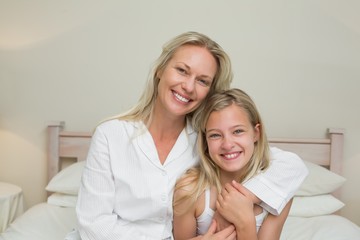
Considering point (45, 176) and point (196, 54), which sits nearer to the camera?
point (196, 54)

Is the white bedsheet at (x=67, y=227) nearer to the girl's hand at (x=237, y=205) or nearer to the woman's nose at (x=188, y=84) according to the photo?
the girl's hand at (x=237, y=205)

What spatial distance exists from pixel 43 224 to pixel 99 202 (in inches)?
27.8

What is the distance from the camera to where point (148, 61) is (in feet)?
7.66

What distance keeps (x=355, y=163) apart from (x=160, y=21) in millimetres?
1515

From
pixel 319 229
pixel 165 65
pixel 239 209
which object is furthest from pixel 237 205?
pixel 319 229

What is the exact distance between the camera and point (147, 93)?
4.37 feet

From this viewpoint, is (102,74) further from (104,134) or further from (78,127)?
(104,134)

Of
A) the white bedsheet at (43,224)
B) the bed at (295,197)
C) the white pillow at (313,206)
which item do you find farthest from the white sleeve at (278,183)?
the white bedsheet at (43,224)

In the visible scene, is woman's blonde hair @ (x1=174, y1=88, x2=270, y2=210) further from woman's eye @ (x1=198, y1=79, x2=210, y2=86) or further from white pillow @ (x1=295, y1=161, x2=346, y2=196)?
white pillow @ (x1=295, y1=161, x2=346, y2=196)

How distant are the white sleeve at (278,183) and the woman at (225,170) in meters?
0.03

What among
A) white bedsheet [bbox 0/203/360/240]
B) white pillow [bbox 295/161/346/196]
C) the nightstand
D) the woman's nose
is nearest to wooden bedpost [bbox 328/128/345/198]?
white pillow [bbox 295/161/346/196]

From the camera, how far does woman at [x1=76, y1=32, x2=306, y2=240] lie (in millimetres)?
1186

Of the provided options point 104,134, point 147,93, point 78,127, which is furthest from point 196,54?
point 78,127

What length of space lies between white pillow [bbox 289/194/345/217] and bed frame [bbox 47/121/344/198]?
1.08 feet
